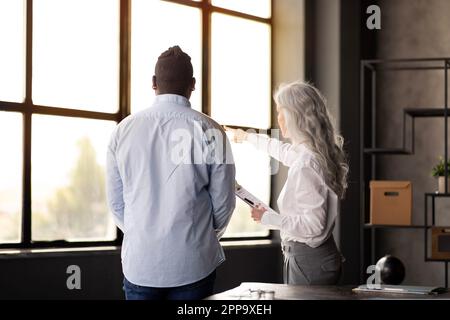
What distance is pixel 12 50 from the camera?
14.7 feet

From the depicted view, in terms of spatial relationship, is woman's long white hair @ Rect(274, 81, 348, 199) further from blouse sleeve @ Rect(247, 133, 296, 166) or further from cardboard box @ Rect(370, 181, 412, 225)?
cardboard box @ Rect(370, 181, 412, 225)

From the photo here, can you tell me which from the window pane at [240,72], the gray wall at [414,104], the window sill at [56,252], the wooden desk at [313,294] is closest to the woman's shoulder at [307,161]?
the wooden desk at [313,294]

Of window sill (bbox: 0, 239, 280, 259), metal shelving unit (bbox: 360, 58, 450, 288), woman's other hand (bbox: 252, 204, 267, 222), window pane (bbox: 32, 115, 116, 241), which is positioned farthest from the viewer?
metal shelving unit (bbox: 360, 58, 450, 288)

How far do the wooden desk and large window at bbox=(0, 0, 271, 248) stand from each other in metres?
2.18

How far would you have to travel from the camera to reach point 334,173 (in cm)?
296

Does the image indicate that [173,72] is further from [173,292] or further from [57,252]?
[57,252]

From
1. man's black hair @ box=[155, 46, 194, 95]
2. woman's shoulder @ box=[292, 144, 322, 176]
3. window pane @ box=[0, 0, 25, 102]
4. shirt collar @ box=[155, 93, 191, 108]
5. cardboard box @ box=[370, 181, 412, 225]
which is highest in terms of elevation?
window pane @ box=[0, 0, 25, 102]

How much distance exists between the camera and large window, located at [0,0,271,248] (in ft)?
14.7

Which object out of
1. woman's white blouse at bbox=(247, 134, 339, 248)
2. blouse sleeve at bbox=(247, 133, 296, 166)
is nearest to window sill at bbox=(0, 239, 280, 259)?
blouse sleeve at bbox=(247, 133, 296, 166)

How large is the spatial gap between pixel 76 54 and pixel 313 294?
110 inches

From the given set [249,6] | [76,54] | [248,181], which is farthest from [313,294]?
[249,6]

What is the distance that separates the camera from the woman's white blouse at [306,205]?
2896 mm

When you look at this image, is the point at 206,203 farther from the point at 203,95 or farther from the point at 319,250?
the point at 203,95

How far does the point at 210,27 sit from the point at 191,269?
3.47 meters
